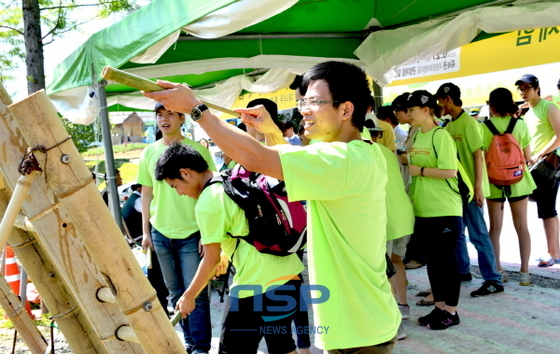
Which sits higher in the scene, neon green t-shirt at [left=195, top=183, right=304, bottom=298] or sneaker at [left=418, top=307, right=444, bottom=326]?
neon green t-shirt at [left=195, top=183, right=304, bottom=298]

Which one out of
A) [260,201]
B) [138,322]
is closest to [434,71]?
[260,201]

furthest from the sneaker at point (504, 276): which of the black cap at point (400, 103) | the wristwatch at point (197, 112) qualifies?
the wristwatch at point (197, 112)

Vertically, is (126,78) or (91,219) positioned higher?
(126,78)

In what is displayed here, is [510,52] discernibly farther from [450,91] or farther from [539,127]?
[450,91]

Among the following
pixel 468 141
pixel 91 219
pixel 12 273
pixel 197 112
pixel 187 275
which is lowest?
pixel 12 273

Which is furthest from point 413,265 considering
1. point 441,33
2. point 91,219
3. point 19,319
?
point 91,219

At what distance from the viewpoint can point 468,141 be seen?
4.85 meters

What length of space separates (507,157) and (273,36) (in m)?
2.75

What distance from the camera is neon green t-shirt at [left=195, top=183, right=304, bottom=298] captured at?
2.73 meters

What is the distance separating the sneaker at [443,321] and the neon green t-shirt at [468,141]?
1202 millimetres

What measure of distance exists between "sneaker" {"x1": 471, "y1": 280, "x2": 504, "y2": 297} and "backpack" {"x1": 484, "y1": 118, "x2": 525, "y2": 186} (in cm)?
93

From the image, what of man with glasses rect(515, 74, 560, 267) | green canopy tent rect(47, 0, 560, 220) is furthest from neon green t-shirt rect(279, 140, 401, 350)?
man with glasses rect(515, 74, 560, 267)

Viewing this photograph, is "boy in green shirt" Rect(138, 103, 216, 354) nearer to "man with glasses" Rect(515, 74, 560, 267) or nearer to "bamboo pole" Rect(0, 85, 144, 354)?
"bamboo pole" Rect(0, 85, 144, 354)

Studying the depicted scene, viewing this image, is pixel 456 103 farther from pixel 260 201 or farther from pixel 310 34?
pixel 260 201
